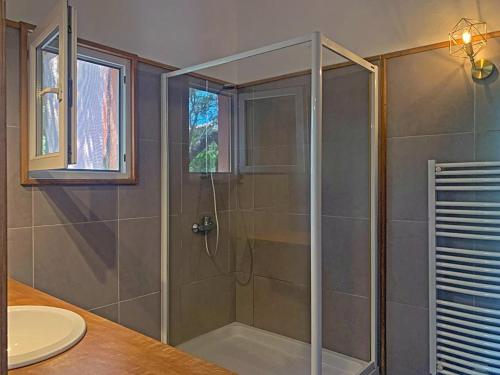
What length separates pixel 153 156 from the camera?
7.88 ft

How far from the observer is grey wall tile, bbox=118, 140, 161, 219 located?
224 cm

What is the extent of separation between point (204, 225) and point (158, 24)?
1303 mm

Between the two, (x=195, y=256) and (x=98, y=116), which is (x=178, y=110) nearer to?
(x=98, y=116)

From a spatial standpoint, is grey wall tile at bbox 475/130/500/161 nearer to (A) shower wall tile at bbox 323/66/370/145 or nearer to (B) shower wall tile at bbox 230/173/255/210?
(A) shower wall tile at bbox 323/66/370/145

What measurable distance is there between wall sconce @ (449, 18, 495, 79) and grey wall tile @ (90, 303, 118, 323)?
2281 millimetres

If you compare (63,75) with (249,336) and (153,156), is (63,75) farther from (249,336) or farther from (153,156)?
(249,336)

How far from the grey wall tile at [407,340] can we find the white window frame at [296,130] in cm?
101

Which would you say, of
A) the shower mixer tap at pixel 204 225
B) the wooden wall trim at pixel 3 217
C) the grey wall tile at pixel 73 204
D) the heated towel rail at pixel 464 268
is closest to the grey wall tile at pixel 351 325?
the heated towel rail at pixel 464 268

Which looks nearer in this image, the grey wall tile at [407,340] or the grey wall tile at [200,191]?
the grey wall tile at [407,340]

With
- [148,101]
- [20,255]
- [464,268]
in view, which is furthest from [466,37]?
[20,255]

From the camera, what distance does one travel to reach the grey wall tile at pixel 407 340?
7.17 ft

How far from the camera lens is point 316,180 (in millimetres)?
1970

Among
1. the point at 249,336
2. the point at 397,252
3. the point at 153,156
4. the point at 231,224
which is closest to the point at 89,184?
the point at 153,156

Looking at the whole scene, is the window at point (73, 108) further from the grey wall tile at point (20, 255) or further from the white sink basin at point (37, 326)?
the white sink basin at point (37, 326)
